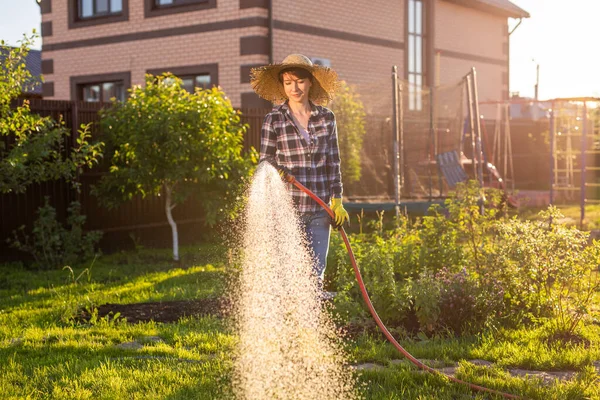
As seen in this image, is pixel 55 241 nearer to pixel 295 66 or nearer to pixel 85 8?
pixel 295 66

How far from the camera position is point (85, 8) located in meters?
18.2

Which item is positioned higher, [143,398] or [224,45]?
[224,45]

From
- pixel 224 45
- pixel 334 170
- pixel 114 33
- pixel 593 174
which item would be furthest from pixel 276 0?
pixel 593 174

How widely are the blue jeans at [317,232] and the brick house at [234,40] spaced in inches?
396

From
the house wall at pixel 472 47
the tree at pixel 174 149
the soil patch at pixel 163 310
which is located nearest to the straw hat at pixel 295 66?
the soil patch at pixel 163 310

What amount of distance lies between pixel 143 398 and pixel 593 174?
80.2 ft

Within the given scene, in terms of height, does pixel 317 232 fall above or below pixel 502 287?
above

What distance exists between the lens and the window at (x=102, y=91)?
17.9 m

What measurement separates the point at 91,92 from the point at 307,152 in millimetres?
14286

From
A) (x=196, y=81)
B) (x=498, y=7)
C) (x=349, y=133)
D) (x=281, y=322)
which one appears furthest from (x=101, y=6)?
(x=281, y=322)

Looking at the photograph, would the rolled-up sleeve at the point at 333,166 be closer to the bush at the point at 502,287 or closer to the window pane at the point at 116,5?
the bush at the point at 502,287

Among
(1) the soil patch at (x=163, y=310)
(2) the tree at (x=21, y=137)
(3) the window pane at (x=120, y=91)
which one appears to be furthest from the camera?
(3) the window pane at (x=120, y=91)

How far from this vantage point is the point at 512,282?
5.80 metres

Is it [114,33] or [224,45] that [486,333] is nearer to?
[224,45]
